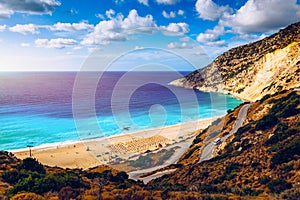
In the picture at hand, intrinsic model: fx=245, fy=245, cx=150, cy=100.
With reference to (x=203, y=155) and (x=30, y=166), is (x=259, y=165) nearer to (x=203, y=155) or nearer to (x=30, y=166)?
(x=203, y=155)

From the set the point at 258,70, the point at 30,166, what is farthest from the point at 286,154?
the point at 258,70

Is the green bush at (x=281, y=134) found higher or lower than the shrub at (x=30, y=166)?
higher

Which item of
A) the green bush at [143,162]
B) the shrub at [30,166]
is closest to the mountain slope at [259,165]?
the green bush at [143,162]

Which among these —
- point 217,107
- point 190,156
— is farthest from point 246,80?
point 190,156

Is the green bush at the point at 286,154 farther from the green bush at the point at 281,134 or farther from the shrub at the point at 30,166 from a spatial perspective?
the shrub at the point at 30,166

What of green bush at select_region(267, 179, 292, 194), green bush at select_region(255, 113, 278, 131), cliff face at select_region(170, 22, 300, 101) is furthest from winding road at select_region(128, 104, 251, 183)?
cliff face at select_region(170, 22, 300, 101)

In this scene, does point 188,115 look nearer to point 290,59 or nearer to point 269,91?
point 269,91
